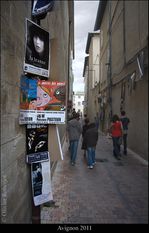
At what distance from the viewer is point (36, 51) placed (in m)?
2.84

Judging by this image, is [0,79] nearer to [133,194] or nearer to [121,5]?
[133,194]

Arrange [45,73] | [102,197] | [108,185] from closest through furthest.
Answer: [45,73]
[102,197]
[108,185]

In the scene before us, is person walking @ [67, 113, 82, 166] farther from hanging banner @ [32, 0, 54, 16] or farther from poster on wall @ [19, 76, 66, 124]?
hanging banner @ [32, 0, 54, 16]

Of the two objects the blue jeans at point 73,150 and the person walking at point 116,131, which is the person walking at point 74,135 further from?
the person walking at point 116,131

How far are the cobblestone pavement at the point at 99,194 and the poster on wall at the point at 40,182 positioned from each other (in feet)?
2.42

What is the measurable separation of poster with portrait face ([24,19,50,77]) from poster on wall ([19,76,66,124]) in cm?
16

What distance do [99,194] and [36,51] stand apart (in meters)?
3.15

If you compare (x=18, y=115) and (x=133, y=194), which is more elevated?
(x=18, y=115)

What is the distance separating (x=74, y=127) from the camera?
7555mm

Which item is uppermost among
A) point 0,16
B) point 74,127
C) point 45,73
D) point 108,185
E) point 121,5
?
point 121,5

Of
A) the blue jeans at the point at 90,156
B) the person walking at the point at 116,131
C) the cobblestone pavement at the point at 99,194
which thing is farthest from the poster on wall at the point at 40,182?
the person walking at the point at 116,131

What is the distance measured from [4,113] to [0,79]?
0.98ft

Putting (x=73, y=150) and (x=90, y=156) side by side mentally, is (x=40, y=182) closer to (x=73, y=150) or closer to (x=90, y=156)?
(x=90, y=156)
